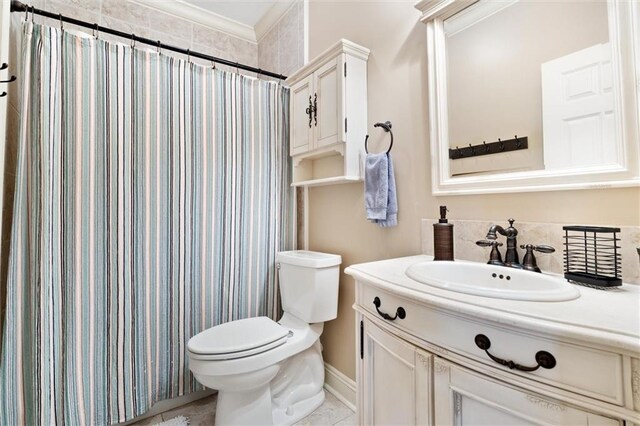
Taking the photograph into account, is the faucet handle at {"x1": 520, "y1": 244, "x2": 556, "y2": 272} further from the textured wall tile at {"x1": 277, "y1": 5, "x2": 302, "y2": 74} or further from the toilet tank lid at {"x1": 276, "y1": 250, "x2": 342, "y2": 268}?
the textured wall tile at {"x1": 277, "y1": 5, "x2": 302, "y2": 74}

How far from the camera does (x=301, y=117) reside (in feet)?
5.80

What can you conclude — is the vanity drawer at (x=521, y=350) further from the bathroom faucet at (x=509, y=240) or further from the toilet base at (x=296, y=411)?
the toilet base at (x=296, y=411)

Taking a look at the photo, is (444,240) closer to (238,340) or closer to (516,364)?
(516,364)

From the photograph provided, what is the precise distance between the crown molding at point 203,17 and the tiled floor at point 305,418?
8.72 feet

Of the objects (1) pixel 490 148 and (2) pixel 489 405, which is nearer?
(2) pixel 489 405

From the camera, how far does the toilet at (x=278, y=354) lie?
1.25 m

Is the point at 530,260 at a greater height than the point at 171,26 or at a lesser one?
lesser

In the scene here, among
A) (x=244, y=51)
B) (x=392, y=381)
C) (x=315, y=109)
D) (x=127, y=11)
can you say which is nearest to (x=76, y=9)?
(x=127, y=11)

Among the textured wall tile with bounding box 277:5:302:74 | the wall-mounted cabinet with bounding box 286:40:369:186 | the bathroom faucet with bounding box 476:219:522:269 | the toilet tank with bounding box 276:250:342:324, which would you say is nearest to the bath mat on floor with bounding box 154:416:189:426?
the toilet tank with bounding box 276:250:342:324

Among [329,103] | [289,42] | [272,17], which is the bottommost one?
[329,103]

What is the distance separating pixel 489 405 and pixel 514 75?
3.30 feet

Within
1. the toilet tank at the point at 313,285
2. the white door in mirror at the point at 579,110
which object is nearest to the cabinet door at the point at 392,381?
the toilet tank at the point at 313,285

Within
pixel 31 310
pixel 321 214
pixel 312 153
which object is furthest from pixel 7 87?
pixel 321 214

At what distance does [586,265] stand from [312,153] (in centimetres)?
128
